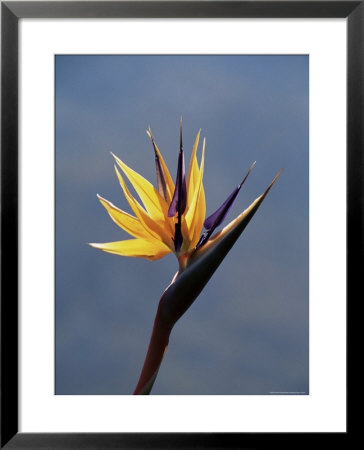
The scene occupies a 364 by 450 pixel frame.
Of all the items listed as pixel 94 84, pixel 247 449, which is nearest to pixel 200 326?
pixel 247 449

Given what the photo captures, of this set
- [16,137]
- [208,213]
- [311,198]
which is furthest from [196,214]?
[16,137]

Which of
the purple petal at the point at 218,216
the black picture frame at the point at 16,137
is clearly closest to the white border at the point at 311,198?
the black picture frame at the point at 16,137

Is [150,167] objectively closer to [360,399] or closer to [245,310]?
[245,310]

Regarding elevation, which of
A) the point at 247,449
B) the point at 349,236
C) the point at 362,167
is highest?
the point at 362,167

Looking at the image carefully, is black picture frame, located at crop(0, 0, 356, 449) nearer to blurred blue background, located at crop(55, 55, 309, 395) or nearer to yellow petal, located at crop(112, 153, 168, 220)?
blurred blue background, located at crop(55, 55, 309, 395)

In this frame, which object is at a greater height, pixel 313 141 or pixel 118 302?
pixel 313 141

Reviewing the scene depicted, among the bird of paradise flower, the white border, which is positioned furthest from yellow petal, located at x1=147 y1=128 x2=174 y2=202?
the white border
